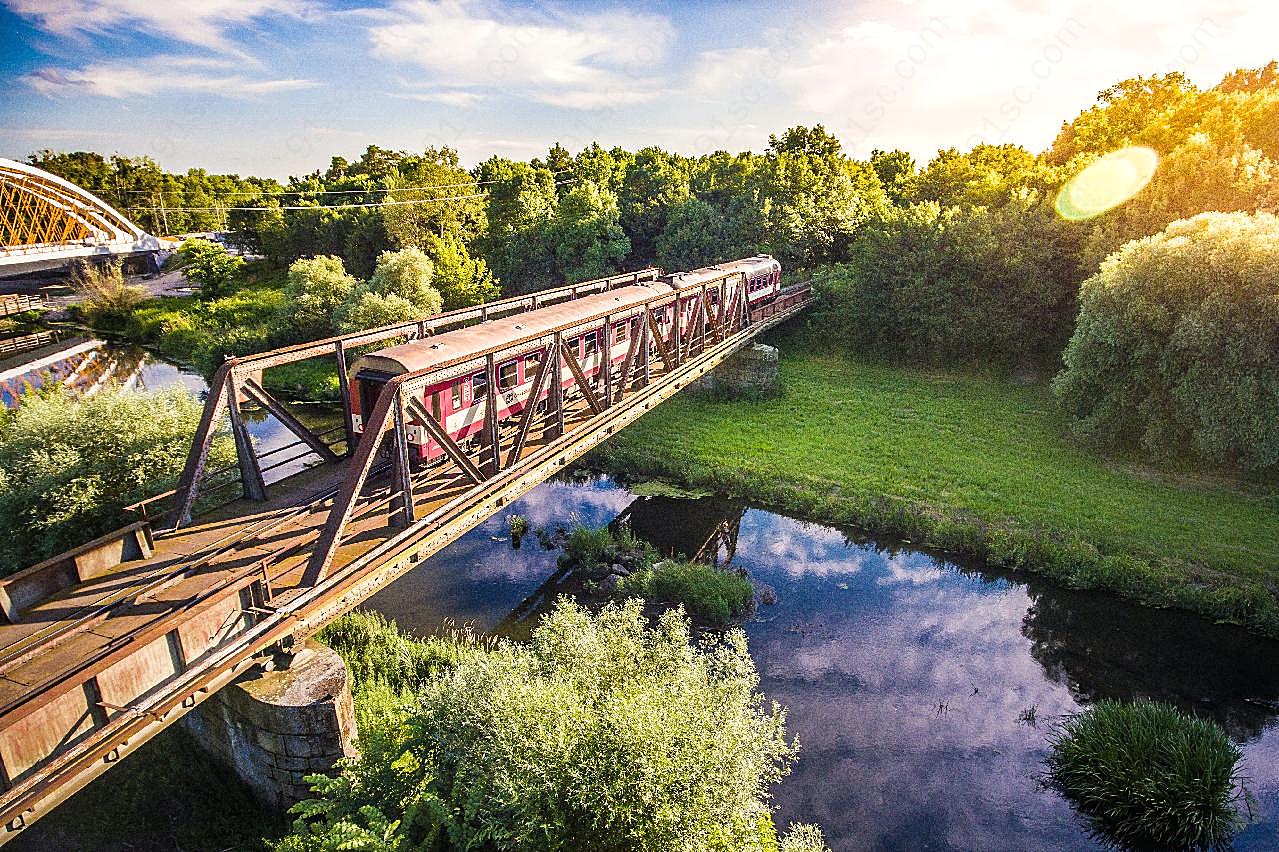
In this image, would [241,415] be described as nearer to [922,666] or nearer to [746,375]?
[922,666]

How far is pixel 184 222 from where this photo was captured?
104 m

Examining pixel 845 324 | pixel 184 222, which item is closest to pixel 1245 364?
pixel 845 324

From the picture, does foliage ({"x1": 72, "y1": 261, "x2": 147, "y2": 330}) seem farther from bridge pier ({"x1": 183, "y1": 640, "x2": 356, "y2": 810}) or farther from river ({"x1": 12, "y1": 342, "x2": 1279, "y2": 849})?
bridge pier ({"x1": 183, "y1": 640, "x2": 356, "y2": 810})

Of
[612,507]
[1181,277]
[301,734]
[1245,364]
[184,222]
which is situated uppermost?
[184,222]

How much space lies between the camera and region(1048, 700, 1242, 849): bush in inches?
465

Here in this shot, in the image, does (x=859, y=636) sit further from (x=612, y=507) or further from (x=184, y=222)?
(x=184, y=222)

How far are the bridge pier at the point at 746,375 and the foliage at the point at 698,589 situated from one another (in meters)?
14.8

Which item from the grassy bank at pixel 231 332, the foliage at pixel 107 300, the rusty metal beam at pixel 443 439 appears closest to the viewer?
the rusty metal beam at pixel 443 439

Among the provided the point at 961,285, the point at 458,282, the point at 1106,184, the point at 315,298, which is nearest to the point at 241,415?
the point at 315,298

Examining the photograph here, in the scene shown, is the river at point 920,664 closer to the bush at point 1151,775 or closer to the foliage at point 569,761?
the bush at point 1151,775

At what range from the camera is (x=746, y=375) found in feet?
106

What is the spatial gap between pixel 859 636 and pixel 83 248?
84.2m

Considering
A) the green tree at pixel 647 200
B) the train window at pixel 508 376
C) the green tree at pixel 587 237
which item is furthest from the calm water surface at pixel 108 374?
the green tree at pixel 647 200

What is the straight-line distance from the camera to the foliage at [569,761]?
7.74 m
